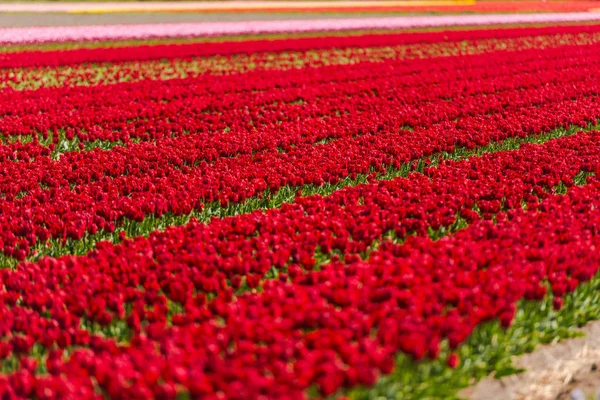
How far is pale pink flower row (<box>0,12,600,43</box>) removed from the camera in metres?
21.6

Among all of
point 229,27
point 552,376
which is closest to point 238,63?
point 229,27

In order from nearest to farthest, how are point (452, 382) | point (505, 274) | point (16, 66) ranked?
point (452, 382) → point (505, 274) → point (16, 66)

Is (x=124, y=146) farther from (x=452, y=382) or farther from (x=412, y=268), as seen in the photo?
(x=452, y=382)

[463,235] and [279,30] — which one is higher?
[279,30]

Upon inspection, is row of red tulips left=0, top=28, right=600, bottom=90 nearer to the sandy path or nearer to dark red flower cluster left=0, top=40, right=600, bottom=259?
dark red flower cluster left=0, top=40, right=600, bottom=259

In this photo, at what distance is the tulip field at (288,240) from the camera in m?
3.63

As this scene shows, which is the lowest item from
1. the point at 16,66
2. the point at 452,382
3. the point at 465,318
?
the point at 452,382

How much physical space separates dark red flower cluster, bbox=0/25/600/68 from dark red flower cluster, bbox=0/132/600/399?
12.3 metres

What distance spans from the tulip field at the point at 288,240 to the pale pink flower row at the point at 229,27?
34.8ft

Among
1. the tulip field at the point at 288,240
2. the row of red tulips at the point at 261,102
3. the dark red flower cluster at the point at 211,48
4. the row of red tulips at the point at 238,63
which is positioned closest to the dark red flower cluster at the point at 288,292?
the tulip field at the point at 288,240

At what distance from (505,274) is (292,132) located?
5.22 meters

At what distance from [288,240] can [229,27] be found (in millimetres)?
21278

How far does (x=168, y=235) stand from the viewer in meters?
5.42

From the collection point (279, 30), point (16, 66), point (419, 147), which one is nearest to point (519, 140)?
point (419, 147)
